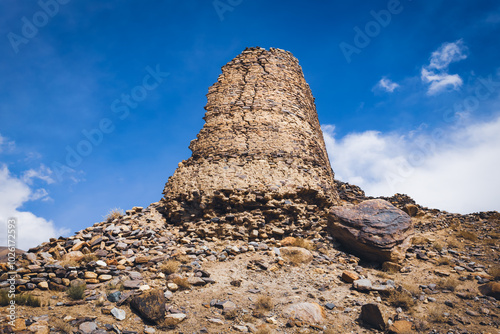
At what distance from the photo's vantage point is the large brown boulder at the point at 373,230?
6.69 metres

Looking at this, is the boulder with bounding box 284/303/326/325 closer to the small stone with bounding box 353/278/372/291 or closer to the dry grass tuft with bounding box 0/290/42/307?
the small stone with bounding box 353/278/372/291

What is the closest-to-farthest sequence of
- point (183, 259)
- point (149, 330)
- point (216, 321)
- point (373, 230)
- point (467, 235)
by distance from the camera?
point (149, 330) < point (216, 321) < point (183, 259) < point (373, 230) < point (467, 235)

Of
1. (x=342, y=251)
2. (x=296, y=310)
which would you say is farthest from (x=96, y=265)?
(x=342, y=251)

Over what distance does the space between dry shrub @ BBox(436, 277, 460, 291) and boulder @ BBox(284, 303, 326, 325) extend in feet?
9.89

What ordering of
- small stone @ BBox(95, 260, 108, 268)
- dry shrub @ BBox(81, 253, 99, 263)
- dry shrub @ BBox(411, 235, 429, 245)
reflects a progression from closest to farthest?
small stone @ BBox(95, 260, 108, 268)
dry shrub @ BBox(81, 253, 99, 263)
dry shrub @ BBox(411, 235, 429, 245)

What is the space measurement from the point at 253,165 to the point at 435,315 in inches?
201

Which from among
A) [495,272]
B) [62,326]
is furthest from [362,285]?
[62,326]

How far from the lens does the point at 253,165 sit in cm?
791

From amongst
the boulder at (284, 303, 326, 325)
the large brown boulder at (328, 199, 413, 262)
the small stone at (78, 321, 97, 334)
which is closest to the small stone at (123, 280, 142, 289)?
the small stone at (78, 321, 97, 334)

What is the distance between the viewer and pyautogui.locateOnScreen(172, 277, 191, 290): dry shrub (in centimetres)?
524

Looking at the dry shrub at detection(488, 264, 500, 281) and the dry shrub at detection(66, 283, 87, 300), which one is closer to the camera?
the dry shrub at detection(66, 283, 87, 300)

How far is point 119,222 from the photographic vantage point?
7.45 metres

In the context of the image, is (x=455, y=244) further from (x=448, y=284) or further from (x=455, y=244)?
(x=448, y=284)

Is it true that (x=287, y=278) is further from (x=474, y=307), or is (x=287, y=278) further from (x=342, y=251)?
(x=474, y=307)
